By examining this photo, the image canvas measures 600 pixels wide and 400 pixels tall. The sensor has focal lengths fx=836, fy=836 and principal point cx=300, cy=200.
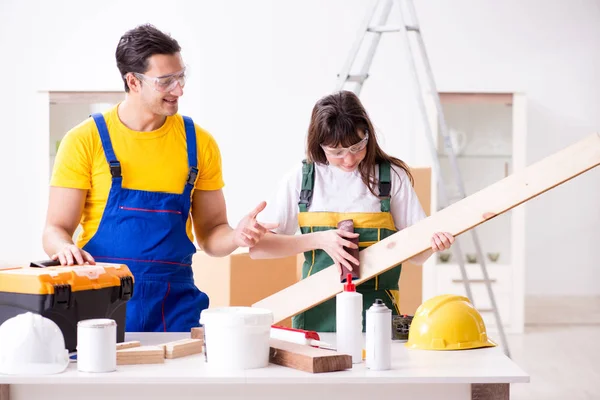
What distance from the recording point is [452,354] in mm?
2047

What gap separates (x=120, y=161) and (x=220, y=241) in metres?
0.39

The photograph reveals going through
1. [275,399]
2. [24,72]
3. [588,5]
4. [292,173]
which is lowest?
[275,399]

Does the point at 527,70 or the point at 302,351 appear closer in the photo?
the point at 302,351

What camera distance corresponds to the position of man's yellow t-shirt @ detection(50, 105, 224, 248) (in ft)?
8.02

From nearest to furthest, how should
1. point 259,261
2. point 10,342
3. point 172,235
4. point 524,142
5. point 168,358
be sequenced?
point 10,342
point 168,358
point 172,235
point 259,261
point 524,142

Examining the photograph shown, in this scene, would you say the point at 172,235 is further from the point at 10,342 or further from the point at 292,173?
the point at 10,342

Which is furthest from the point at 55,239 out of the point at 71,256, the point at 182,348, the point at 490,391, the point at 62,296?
the point at 490,391

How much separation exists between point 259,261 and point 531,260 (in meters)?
3.44

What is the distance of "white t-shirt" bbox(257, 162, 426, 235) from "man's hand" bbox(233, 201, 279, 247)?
196 millimetres

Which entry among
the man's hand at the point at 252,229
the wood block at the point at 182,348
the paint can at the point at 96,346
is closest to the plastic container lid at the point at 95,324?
the paint can at the point at 96,346

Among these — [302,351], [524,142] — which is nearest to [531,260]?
[524,142]

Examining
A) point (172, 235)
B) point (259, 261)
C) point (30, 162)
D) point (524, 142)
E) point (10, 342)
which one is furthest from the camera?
point (30, 162)

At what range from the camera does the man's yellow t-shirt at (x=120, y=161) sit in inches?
96.2

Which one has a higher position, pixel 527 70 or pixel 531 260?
pixel 527 70
